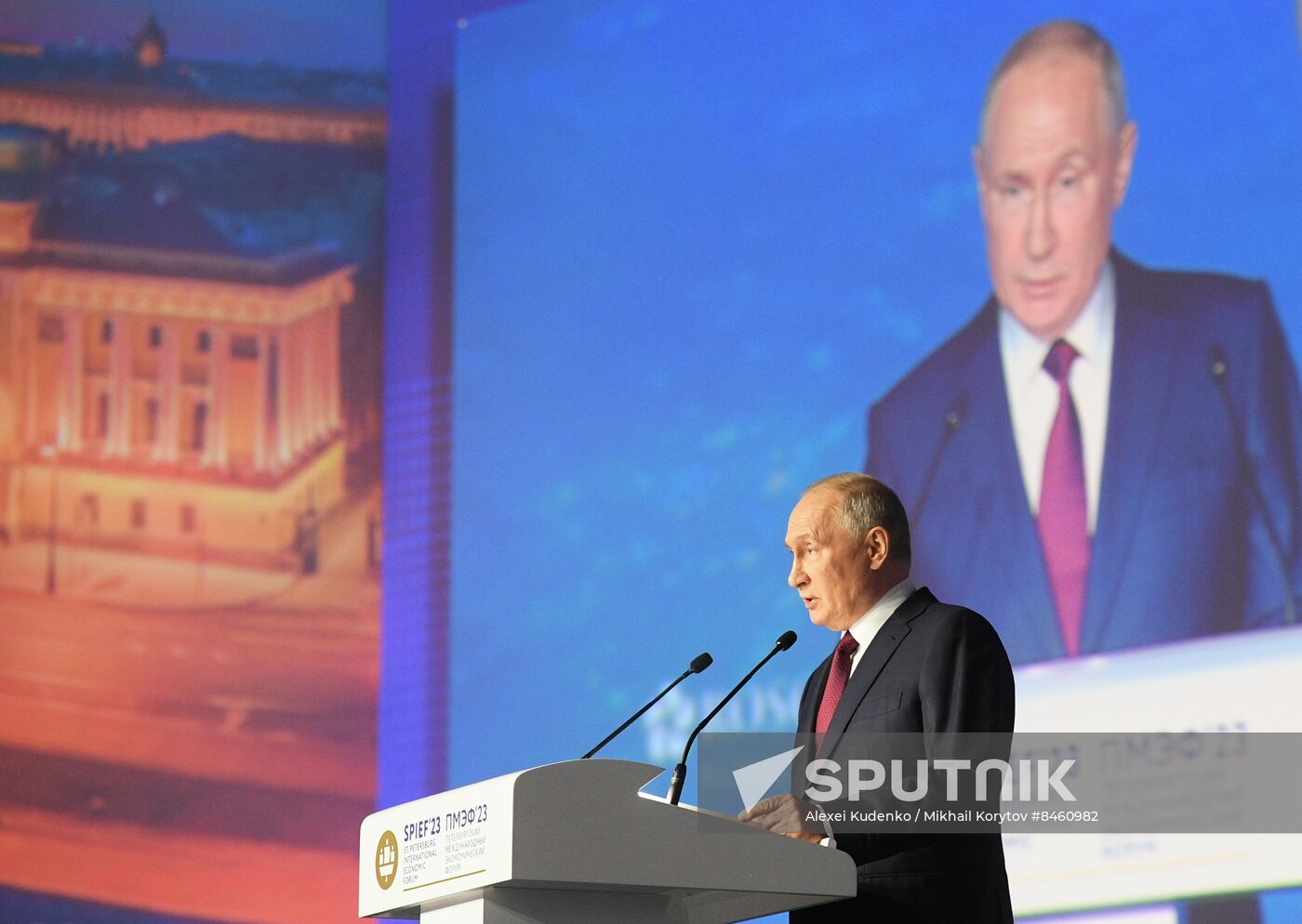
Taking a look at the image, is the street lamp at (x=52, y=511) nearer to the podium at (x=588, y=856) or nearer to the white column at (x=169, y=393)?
the white column at (x=169, y=393)

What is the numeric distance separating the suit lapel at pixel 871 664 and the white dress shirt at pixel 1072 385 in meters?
2.08

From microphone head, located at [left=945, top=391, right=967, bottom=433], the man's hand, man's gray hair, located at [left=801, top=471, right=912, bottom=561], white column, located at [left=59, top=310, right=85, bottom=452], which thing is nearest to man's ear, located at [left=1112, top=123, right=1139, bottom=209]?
microphone head, located at [left=945, top=391, right=967, bottom=433]

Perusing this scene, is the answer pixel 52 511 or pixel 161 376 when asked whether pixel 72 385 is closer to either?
pixel 161 376

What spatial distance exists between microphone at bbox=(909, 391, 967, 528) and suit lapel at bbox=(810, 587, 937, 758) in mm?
2209

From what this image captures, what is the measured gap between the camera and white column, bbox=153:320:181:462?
6.38 metres

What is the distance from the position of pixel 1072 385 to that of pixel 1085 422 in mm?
115

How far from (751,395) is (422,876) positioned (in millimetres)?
3111

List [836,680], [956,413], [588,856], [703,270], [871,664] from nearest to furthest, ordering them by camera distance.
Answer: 1. [588,856]
2. [871,664]
3. [836,680]
4. [956,413]
5. [703,270]

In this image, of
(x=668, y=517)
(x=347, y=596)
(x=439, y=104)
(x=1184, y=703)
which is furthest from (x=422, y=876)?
(x=439, y=104)

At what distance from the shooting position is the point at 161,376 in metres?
6.40

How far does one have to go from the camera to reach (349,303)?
21.3 feet

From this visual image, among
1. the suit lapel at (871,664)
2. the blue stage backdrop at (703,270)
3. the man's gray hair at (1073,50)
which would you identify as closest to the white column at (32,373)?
the blue stage backdrop at (703,270)

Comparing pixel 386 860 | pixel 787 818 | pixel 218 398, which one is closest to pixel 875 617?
pixel 787 818

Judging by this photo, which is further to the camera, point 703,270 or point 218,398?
point 218,398
